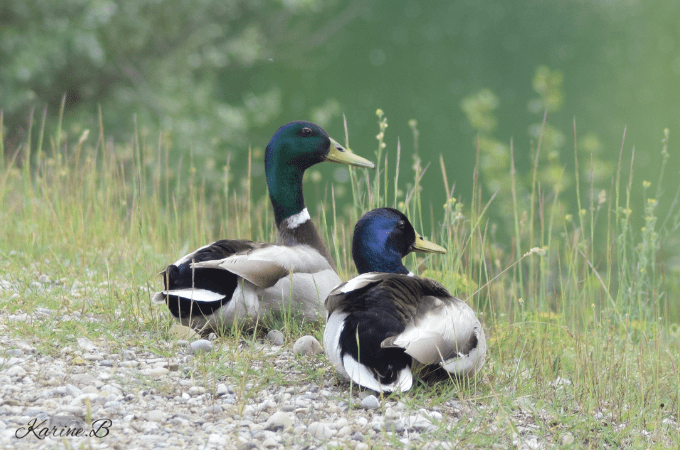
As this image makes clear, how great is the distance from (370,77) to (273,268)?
59.7ft

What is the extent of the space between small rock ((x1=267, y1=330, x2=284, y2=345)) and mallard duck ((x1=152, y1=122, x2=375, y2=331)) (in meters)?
0.13

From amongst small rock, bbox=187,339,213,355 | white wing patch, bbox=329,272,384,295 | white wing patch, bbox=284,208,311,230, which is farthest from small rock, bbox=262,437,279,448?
white wing patch, bbox=284,208,311,230

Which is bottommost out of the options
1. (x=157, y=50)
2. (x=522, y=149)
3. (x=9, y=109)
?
(x=522, y=149)

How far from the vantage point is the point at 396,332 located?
10.1ft

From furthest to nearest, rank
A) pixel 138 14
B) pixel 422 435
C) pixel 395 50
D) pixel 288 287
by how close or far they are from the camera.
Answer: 1. pixel 395 50
2. pixel 138 14
3. pixel 288 287
4. pixel 422 435

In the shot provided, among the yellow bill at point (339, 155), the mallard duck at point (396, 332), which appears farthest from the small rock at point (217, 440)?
the yellow bill at point (339, 155)

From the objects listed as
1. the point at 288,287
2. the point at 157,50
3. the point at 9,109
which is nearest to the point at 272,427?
the point at 288,287

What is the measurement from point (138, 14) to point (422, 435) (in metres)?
9.54

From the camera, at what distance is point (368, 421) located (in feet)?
9.87

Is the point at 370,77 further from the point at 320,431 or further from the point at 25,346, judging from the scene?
the point at 320,431

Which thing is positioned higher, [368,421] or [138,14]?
[138,14]

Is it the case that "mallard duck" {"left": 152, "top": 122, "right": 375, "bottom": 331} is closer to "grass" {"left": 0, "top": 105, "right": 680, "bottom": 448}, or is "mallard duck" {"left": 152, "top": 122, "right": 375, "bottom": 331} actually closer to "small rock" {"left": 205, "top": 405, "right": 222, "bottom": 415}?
"grass" {"left": 0, "top": 105, "right": 680, "bottom": 448}

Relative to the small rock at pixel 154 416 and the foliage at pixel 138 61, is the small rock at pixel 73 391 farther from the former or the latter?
the foliage at pixel 138 61

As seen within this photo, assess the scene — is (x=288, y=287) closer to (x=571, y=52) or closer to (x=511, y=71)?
(x=511, y=71)
